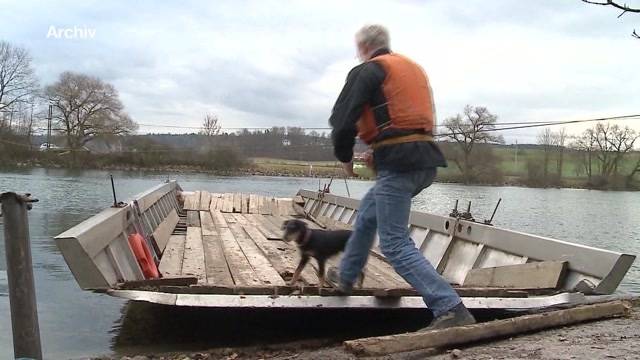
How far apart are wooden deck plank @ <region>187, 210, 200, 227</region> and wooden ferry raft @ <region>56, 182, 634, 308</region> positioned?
3.33 ft

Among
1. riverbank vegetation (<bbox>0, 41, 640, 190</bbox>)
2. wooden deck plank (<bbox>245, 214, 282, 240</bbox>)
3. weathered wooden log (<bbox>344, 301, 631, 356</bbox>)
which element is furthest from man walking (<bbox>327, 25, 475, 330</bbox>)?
riverbank vegetation (<bbox>0, 41, 640, 190</bbox>)

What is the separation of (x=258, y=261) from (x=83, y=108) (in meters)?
58.1

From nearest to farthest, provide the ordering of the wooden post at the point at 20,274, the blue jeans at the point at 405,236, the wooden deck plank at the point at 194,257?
1. the wooden post at the point at 20,274
2. the blue jeans at the point at 405,236
3. the wooden deck plank at the point at 194,257

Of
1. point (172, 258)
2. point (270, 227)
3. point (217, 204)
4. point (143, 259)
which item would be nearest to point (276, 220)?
point (270, 227)

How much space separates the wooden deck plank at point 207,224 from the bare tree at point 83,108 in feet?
150

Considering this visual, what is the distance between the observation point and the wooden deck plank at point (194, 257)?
18.6ft

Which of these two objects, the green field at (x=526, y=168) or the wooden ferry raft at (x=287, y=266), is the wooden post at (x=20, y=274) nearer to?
the wooden ferry raft at (x=287, y=266)

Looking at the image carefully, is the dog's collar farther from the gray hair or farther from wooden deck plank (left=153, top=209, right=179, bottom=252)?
wooden deck plank (left=153, top=209, right=179, bottom=252)

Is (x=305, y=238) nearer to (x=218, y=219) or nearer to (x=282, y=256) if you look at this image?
(x=282, y=256)

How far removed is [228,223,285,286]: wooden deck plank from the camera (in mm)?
5442

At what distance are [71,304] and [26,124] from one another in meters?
55.9

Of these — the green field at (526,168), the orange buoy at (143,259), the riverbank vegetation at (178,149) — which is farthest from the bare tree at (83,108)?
the orange buoy at (143,259)

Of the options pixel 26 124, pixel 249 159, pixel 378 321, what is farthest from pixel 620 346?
pixel 26 124

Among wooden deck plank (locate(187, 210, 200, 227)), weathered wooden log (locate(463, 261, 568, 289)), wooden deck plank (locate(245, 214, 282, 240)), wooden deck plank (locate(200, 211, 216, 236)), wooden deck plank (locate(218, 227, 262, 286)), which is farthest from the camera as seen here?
wooden deck plank (locate(187, 210, 200, 227))
